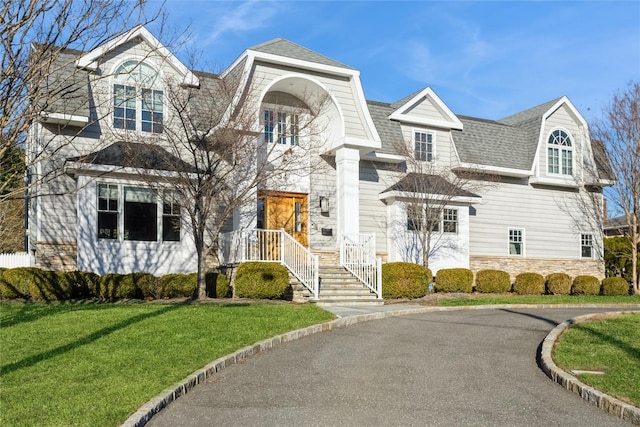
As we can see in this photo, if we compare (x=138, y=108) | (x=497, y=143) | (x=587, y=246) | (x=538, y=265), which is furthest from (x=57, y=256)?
(x=587, y=246)

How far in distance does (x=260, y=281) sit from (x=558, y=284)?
12613 mm

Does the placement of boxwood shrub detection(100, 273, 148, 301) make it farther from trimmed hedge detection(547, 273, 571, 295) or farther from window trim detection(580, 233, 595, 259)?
window trim detection(580, 233, 595, 259)

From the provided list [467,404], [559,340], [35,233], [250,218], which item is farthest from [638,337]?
A: [35,233]

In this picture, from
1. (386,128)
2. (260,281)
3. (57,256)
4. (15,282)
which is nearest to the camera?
(15,282)

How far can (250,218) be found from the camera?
60.4 ft

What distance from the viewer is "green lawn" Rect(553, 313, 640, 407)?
7266 mm

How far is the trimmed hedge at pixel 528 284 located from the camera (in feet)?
73.4

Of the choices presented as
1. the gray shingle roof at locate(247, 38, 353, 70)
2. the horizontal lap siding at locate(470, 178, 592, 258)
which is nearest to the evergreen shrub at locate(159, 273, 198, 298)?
the gray shingle roof at locate(247, 38, 353, 70)

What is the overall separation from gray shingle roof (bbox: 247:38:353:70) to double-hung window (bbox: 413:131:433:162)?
178 inches

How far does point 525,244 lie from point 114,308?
1775 cm

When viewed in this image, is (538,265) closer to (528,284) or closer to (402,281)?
(528,284)

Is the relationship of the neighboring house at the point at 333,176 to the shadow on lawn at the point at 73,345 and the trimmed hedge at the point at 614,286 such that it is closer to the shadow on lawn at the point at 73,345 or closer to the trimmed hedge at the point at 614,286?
the trimmed hedge at the point at 614,286

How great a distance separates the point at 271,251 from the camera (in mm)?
17859

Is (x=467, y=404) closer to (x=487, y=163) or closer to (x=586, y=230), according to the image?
(x=487, y=163)
